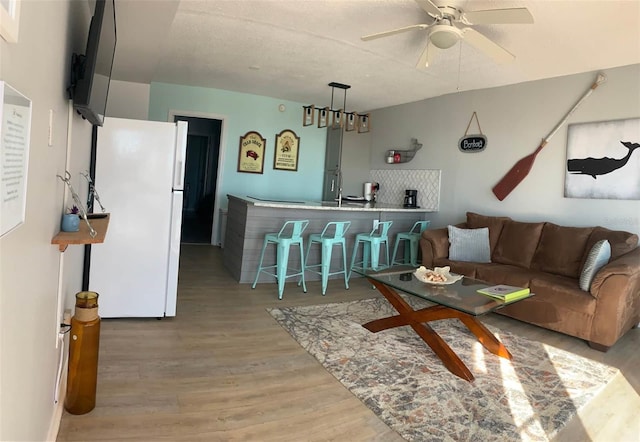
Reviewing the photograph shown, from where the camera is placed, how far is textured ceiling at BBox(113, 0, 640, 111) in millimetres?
3039

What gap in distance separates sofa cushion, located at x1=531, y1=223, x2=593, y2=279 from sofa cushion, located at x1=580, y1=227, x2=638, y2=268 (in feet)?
0.21

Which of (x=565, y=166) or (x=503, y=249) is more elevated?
(x=565, y=166)

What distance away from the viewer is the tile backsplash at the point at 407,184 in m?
6.03

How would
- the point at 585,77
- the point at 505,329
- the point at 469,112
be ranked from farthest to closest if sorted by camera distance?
the point at 469,112, the point at 585,77, the point at 505,329

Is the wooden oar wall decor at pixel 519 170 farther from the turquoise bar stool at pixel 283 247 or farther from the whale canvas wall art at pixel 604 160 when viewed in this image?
the turquoise bar stool at pixel 283 247

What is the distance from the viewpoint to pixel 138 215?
3.24 metres

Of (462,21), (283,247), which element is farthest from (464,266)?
(462,21)

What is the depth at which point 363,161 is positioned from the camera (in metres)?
7.47

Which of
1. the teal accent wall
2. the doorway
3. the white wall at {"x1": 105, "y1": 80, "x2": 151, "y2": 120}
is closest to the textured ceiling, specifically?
the white wall at {"x1": 105, "y1": 80, "x2": 151, "y2": 120}

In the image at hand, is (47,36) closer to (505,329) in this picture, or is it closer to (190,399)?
(190,399)

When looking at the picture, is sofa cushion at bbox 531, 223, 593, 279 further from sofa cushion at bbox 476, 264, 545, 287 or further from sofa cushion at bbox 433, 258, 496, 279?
sofa cushion at bbox 433, 258, 496, 279

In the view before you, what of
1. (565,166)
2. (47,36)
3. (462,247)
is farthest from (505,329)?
(47,36)

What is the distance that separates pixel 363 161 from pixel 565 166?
3.51m

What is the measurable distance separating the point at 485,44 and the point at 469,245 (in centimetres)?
227
